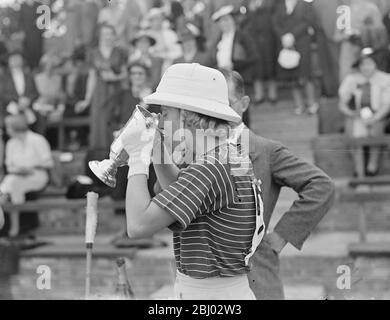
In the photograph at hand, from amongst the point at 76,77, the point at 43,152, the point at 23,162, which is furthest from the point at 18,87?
the point at 23,162

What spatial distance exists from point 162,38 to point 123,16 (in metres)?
0.78

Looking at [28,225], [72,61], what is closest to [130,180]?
[28,225]

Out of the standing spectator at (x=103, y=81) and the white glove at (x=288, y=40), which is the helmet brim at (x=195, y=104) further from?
the white glove at (x=288, y=40)

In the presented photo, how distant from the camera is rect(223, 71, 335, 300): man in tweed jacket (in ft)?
7.43

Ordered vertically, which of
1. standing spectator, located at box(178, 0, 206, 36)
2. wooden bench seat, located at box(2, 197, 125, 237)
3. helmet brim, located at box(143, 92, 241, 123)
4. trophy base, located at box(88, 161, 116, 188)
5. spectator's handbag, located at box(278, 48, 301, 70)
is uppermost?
standing spectator, located at box(178, 0, 206, 36)

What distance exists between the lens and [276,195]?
2.34m

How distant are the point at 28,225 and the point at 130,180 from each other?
13.7ft

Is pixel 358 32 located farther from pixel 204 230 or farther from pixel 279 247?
pixel 204 230

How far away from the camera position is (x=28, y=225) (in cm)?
561

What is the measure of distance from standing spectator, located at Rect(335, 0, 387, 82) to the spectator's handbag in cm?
36

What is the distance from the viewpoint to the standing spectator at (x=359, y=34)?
18.6ft

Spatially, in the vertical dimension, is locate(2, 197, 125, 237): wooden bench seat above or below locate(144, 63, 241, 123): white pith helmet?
below

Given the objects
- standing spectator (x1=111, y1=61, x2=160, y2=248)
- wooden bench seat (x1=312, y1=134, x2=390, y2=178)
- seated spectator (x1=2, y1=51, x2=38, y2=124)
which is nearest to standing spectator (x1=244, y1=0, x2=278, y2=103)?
wooden bench seat (x1=312, y1=134, x2=390, y2=178)

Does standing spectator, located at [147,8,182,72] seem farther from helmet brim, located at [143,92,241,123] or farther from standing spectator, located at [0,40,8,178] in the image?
helmet brim, located at [143,92,241,123]
